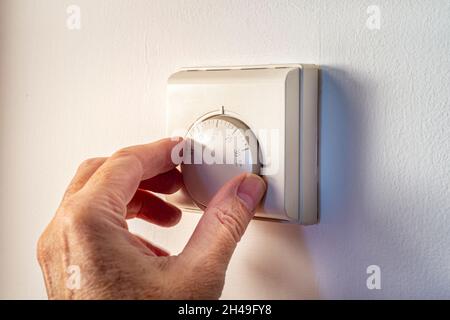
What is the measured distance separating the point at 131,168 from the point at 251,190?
0.09 meters

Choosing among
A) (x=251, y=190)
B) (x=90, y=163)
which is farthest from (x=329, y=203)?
(x=90, y=163)

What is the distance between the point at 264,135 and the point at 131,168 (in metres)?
0.10

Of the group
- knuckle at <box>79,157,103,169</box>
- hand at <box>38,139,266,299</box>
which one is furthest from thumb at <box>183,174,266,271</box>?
knuckle at <box>79,157,103,169</box>

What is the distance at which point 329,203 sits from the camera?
Result: 41 centimetres

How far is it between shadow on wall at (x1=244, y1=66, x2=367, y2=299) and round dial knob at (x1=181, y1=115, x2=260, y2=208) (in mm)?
54

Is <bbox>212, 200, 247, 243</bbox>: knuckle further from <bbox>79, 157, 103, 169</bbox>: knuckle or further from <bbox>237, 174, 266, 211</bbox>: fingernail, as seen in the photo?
<bbox>79, 157, 103, 169</bbox>: knuckle

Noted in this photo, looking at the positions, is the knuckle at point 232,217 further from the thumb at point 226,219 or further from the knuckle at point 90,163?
the knuckle at point 90,163

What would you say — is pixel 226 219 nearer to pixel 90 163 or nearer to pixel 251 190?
pixel 251 190

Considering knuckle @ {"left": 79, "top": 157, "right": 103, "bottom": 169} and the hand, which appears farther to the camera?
knuckle @ {"left": 79, "top": 157, "right": 103, "bottom": 169}

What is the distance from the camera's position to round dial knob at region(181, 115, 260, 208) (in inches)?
15.8

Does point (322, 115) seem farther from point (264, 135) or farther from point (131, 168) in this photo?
point (131, 168)

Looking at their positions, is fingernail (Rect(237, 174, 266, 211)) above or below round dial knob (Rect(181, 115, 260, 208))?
below

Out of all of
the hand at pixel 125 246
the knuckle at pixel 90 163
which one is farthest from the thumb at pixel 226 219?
the knuckle at pixel 90 163

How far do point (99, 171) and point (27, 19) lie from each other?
0.82 ft
